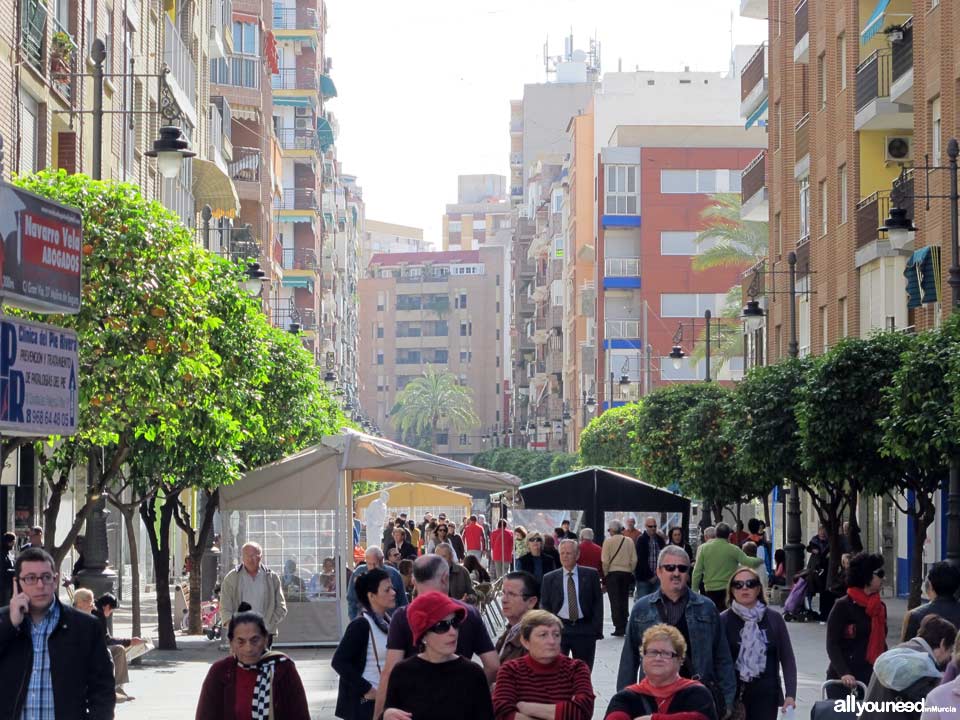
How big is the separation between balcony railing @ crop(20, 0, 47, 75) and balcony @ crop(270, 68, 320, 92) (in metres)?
62.4

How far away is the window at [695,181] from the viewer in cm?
8994

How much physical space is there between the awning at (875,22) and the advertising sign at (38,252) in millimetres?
29593

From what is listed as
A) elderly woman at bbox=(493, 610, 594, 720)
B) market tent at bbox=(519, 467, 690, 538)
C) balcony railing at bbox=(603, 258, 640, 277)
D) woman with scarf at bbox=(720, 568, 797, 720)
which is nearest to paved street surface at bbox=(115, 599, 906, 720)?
woman with scarf at bbox=(720, 568, 797, 720)

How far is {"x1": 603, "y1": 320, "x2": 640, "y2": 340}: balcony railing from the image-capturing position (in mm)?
92125

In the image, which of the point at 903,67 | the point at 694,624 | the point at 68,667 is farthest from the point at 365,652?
the point at 903,67

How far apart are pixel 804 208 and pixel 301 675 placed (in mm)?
27475

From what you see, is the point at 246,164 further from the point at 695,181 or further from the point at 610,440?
the point at 695,181

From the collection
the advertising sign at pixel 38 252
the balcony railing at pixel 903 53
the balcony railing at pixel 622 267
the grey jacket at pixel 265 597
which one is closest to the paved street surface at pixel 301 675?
the grey jacket at pixel 265 597

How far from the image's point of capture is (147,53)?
40875 millimetres

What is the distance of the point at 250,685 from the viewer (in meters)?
Result: 8.03

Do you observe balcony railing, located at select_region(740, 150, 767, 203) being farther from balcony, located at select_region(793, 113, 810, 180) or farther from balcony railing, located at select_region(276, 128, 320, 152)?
balcony railing, located at select_region(276, 128, 320, 152)

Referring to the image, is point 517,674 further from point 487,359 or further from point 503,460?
point 487,359

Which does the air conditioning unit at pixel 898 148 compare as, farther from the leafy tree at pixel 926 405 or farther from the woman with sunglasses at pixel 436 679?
the woman with sunglasses at pixel 436 679

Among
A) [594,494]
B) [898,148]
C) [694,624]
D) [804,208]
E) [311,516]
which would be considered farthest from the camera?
[804,208]
